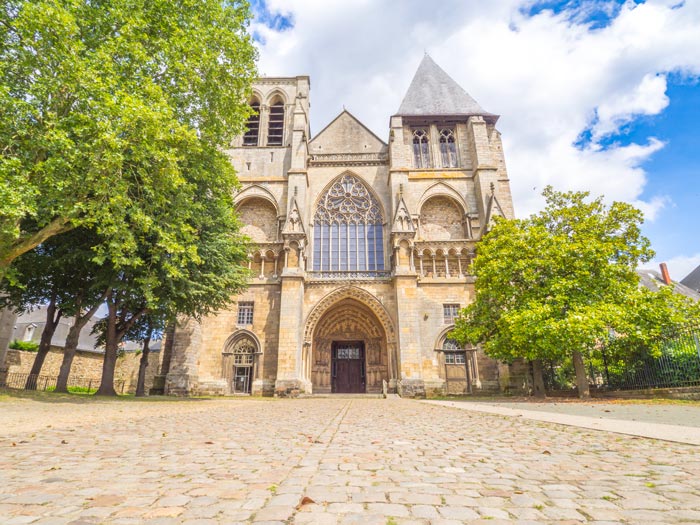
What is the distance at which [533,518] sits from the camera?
1.67 m

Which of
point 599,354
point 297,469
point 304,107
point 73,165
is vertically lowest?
point 297,469

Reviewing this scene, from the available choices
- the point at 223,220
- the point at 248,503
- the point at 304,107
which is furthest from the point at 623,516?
the point at 304,107

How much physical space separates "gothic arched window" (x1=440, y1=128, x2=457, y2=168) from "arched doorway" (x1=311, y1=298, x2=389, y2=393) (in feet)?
37.3

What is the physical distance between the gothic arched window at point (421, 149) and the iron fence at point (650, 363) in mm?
15631

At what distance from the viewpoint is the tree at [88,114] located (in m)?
8.47

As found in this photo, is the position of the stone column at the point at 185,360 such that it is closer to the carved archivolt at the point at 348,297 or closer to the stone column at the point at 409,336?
the carved archivolt at the point at 348,297

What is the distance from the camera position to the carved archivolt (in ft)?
68.3

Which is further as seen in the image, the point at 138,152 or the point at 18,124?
the point at 138,152

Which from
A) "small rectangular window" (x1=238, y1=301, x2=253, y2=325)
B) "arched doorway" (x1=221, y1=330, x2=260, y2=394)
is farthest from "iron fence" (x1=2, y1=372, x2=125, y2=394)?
"small rectangular window" (x1=238, y1=301, x2=253, y2=325)

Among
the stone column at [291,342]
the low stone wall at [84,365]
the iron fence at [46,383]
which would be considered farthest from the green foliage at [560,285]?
the low stone wall at [84,365]

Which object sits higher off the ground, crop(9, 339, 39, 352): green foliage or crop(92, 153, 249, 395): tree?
crop(92, 153, 249, 395): tree

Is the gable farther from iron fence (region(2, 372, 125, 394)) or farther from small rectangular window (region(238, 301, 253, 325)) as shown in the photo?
iron fence (region(2, 372, 125, 394))

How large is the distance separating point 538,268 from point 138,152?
13384 millimetres

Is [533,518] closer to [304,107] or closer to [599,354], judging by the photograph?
[599,354]
